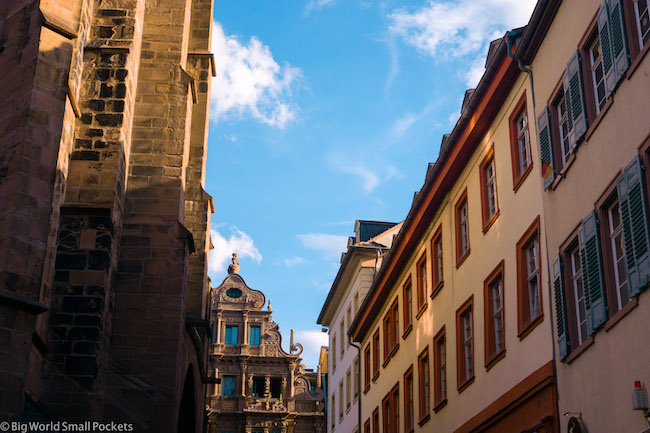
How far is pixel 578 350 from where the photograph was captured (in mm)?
12117

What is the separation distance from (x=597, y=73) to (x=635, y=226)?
2.91 meters

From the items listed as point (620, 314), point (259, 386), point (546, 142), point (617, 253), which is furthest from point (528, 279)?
point (259, 386)

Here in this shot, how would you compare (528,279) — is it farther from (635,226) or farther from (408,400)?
(408,400)

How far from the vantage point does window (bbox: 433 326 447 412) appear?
65.1 feet

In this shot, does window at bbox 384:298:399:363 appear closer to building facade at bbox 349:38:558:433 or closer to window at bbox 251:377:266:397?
building facade at bbox 349:38:558:433

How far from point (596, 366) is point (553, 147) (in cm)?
374

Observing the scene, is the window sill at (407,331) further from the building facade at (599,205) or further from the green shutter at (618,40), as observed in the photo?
the green shutter at (618,40)

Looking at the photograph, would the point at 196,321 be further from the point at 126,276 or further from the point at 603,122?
the point at 603,122

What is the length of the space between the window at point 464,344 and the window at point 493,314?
98 centimetres

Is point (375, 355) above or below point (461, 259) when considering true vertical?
above

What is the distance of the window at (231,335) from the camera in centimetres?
4644

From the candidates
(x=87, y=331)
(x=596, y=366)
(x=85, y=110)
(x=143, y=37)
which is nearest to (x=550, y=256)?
(x=596, y=366)

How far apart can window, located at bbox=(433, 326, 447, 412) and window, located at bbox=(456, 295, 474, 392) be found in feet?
4.34

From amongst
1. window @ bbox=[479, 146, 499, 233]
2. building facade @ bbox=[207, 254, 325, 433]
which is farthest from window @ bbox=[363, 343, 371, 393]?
building facade @ bbox=[207, 254, 325, 433]
